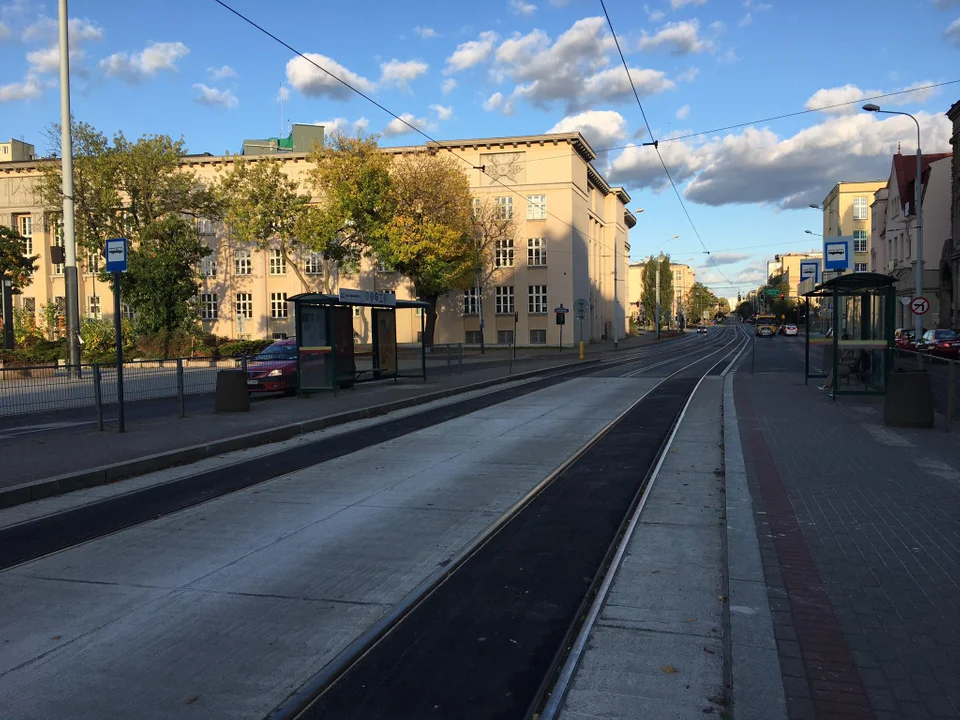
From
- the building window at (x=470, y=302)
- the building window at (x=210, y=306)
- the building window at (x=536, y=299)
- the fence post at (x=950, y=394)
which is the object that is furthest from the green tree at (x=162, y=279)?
the fence post at (x=950, y=394)

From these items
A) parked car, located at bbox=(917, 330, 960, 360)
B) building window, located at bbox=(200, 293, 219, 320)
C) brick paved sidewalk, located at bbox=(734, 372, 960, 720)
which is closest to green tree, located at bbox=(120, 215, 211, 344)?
building window, located at bbox=(200, 293, 219, 320)

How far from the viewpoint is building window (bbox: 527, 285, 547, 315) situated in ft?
194

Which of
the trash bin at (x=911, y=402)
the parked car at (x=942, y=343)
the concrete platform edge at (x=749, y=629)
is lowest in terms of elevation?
the concrete platform edge at (x=749, y=629)

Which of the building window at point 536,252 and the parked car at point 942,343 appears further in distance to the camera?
the building window at point 536,252

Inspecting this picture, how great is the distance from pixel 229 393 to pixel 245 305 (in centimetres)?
4606

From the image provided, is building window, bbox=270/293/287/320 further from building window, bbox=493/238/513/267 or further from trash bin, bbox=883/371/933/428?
trash bin, bbox=883/371/933/428

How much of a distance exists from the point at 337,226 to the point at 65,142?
65.2 feet

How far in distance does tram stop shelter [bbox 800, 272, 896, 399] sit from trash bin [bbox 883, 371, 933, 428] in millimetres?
2861

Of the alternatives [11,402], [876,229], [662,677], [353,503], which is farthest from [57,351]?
[876,229]

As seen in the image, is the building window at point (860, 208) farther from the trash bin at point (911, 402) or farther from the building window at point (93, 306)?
the trash bin at point (911, 402)

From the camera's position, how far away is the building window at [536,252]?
192ft

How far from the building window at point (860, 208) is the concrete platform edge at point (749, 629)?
89.9 meters

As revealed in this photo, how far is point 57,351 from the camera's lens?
3409cm

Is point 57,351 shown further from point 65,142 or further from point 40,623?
point 40,623
